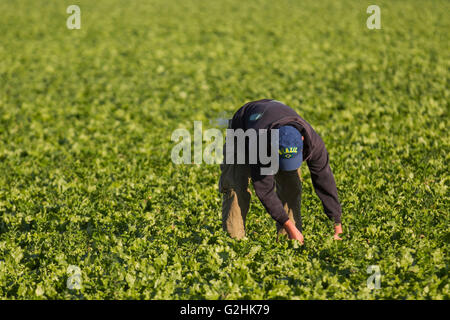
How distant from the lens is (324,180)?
17.1ft

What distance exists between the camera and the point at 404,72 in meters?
14.0

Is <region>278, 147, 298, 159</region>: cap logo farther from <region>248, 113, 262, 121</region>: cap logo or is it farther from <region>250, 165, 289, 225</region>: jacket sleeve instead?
<region>248, 113, 262, 121</region>: cap logo

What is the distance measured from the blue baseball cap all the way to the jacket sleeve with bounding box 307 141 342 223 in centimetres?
39

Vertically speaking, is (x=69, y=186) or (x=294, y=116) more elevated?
(x=294, y=116)

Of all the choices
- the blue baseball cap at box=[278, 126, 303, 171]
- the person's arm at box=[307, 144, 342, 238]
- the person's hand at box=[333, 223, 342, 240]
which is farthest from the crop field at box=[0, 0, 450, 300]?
the blue baseball cap at box=[278, 126, 303, 171]

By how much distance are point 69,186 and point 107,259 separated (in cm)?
249

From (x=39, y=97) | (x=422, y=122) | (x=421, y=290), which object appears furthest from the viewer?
(x=39, y=97)

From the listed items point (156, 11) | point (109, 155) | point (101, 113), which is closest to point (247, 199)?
point (109, 155)

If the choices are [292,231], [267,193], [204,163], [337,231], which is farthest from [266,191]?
[204,163]

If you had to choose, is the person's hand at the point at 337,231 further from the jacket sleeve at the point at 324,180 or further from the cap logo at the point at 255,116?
the cap logo at the point at 255,116

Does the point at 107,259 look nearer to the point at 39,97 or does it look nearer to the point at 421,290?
the point at 421,290

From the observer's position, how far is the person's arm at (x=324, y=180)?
5.10m

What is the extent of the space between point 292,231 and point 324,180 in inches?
24.5

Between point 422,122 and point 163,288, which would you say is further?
point 422,122
